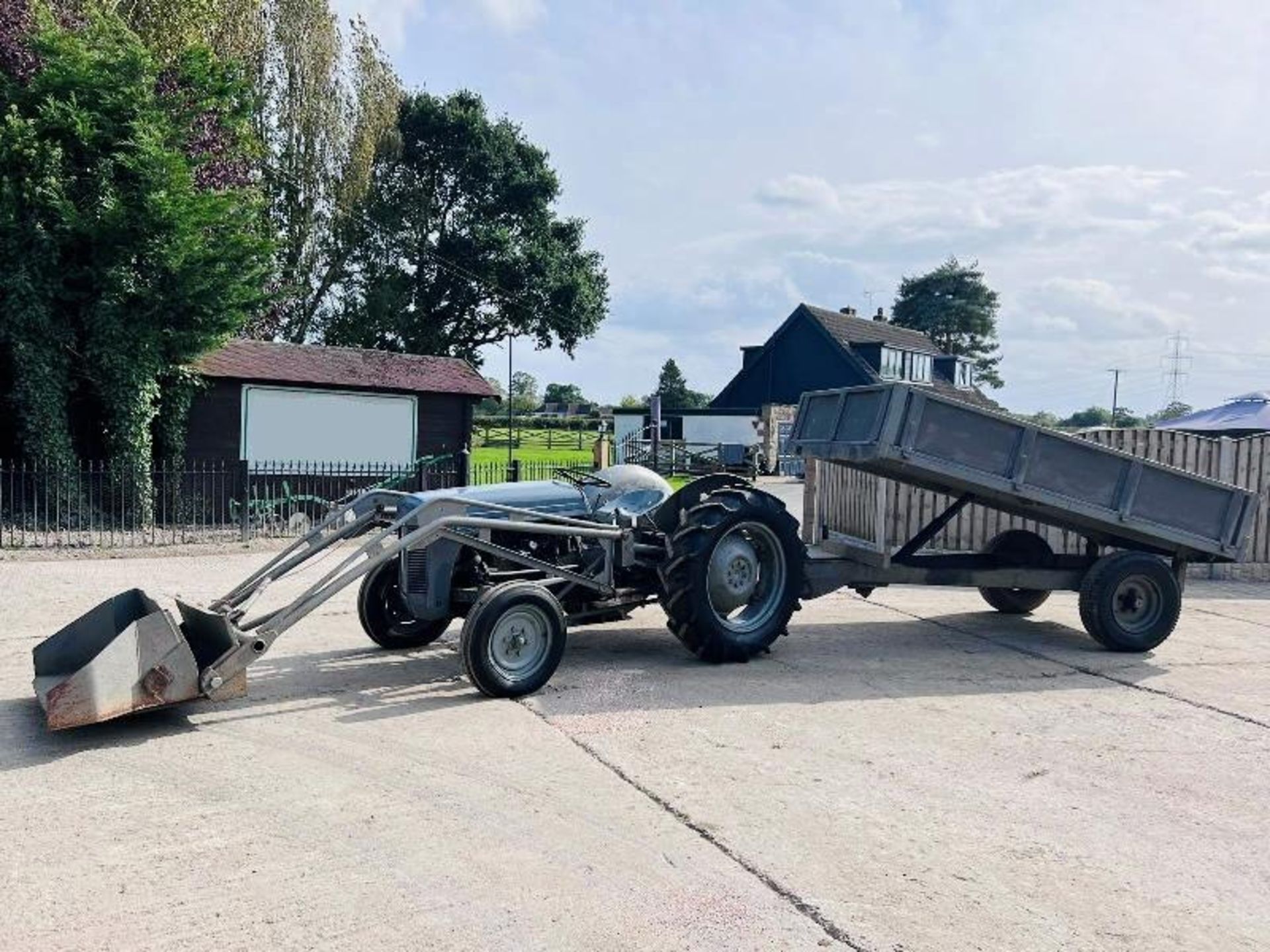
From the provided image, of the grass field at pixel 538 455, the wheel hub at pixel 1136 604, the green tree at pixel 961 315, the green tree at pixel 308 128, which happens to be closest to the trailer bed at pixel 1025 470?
the wheel hub at pixel 1136 604

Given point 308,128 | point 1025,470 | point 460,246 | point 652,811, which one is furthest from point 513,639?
point 460,246

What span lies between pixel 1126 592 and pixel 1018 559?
36.8 inches

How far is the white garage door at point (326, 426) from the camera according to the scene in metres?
18.1

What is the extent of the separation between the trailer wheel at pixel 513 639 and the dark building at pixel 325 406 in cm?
1268

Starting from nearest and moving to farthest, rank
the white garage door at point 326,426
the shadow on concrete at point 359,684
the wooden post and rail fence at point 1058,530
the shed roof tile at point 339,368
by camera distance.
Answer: the shadow on concrete at point 359,684
the wooden post and rail fence at point 1058,530
the shed roof tile at point 339,368
the white garage door at point 326,426

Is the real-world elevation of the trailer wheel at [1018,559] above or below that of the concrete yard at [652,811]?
above

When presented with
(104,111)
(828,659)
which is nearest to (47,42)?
(104,111)

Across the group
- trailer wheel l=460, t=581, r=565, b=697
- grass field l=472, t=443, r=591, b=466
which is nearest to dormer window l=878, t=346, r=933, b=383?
grass field l=472, t=443, r=591, b=466

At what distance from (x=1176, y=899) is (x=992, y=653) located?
4481 mm

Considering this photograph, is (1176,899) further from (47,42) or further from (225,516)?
(47,42)

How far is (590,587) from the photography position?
24.2 feet

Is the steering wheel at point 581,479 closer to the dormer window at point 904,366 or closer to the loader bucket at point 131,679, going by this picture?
the loader bucket at point 131,679

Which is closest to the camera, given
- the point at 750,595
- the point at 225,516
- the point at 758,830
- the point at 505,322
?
the point at 758,830

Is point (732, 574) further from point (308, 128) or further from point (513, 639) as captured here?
point (308, 128)
